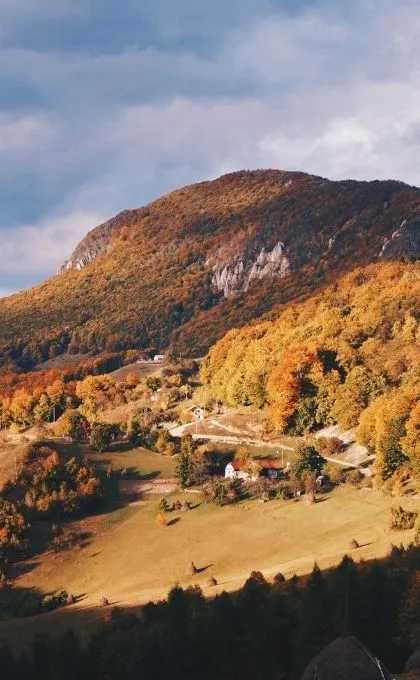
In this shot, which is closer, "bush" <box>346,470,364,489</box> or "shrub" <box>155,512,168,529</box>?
"bush" <box>346,470,364,489</box>

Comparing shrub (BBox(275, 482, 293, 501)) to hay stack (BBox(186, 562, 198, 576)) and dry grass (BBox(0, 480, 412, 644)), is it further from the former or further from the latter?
hay stack (BBox(186, 562, 198, 576))

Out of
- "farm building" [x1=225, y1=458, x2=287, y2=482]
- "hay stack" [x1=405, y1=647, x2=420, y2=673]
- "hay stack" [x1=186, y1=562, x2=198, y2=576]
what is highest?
"farm building" [x1=225, y1=458, x2=287, y2=482]

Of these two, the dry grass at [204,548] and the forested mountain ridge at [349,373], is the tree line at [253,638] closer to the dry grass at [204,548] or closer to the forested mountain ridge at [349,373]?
the dry grass at [204,548]

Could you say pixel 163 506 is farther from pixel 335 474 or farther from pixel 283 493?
pixel 335 474

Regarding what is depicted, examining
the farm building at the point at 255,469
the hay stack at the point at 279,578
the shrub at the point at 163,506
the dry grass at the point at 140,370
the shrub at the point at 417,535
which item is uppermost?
the dry grass at the point at 140,370

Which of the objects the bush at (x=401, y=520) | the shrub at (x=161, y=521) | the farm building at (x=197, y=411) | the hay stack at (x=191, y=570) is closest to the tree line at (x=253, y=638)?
the bush at (x=401, y=520)

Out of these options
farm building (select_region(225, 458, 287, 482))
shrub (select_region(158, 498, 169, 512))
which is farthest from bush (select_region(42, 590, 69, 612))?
farm building (select_region(225, 458, 287, 482))

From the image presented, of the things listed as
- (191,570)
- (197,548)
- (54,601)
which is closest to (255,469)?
(197,548)
